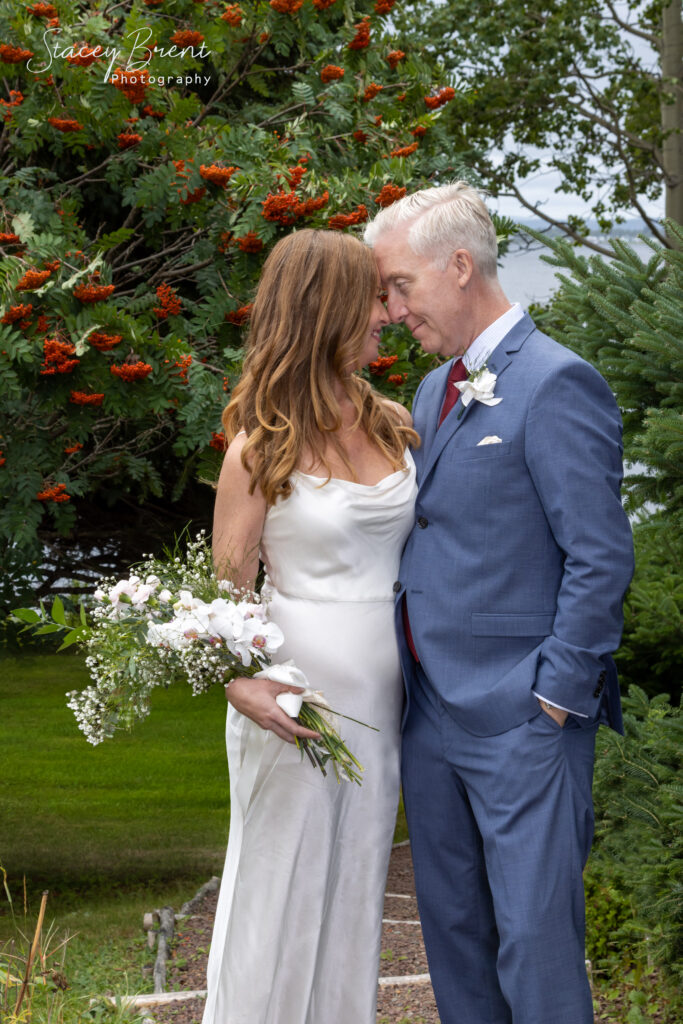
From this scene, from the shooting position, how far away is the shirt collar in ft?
10.1

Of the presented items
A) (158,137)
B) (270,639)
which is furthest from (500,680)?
(158,137)

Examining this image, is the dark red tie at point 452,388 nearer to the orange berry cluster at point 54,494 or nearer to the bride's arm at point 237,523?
the bride's arm at point 237,523

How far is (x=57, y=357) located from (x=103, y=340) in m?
0.19

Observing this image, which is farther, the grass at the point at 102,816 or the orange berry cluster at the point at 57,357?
the grass at the point at 102,816

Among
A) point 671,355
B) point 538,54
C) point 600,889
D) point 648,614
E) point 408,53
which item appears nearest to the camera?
point 671,355

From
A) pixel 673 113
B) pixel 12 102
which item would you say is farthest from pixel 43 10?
pixel 673 113

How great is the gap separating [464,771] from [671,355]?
5.25 ft

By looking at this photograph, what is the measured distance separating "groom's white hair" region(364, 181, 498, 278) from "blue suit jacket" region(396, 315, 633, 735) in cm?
25

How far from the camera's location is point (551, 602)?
2.87 m

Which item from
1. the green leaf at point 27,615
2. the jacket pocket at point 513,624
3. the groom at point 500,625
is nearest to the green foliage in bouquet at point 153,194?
the green leaf at point 27,615

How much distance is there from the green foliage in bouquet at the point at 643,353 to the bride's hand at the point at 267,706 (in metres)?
1.53

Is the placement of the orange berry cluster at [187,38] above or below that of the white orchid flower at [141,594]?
above

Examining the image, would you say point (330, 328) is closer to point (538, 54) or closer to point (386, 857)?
point (386, 857)

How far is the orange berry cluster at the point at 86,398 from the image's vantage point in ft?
14.8
